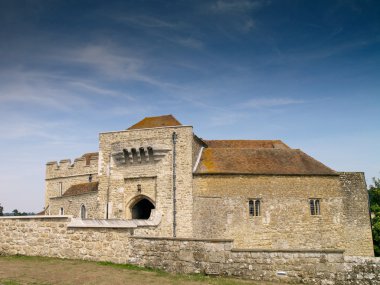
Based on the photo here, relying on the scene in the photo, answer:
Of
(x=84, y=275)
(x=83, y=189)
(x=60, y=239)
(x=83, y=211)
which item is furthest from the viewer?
(x=83, y=189)

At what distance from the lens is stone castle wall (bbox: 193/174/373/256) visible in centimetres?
2170

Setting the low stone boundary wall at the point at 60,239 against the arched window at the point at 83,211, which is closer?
the low stone boundary wall at the point at 60,239

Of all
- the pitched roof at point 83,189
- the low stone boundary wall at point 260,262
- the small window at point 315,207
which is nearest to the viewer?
the low stone boundary wall at point 260,262

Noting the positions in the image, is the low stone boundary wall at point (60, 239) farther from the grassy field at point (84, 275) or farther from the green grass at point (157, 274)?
the grassy field at point (84, 275)

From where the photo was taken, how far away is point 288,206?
73.3ft

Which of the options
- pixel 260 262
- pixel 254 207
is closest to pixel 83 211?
pixel 254 207

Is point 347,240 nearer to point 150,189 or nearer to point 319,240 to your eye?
Answer: point 319,240

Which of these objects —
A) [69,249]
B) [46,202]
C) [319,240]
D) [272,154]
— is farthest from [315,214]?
[46,202]

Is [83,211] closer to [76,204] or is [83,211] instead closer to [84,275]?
[76,204]

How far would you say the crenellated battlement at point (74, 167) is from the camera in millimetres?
34125

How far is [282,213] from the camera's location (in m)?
22.2

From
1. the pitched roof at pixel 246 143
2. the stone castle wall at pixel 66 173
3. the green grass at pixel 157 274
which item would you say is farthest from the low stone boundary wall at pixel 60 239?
the stone castle wall at pixel 66 173

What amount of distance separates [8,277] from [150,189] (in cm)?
1336

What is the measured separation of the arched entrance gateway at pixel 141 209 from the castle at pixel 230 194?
0.16m
